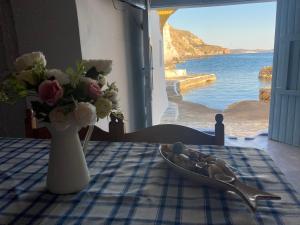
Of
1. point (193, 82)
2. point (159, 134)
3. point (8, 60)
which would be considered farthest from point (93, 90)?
point (193, 82)

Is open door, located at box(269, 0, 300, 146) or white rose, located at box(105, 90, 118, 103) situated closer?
white rose, located at box(105, 90, 118, 103)

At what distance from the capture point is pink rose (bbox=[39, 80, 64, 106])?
64 cm

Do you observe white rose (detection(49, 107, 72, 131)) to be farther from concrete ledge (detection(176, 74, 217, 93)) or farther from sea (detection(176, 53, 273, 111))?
concrete ledge (detection(176, 74, 217, 93))

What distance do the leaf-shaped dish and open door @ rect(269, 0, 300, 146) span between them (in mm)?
2682

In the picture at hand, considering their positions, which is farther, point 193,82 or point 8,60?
point 193,82

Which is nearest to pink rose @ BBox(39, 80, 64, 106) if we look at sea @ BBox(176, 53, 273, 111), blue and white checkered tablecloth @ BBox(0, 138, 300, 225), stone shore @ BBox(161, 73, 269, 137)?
blue and white checkered tablecloth @ BBox(0, 138, 300, 225)

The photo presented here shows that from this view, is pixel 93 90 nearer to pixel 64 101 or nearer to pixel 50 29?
pixel 64 101

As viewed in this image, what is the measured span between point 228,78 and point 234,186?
10.1 m

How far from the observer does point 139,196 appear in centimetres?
76

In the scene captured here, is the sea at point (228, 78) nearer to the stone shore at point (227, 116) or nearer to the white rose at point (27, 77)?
the stone shore at point (227, 116)

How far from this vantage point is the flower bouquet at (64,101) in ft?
2.21

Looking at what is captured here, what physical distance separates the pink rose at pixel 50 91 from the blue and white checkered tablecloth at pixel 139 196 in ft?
1.02

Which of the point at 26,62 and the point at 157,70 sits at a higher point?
the point at 26,62

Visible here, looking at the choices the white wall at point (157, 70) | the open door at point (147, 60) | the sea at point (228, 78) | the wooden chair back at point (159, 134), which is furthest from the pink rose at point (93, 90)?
the sea at point (228, 78)
